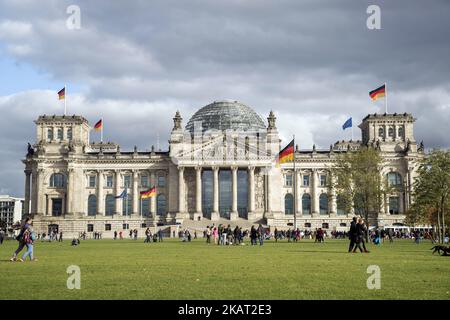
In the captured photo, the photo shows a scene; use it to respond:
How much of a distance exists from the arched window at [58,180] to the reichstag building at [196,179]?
218mm

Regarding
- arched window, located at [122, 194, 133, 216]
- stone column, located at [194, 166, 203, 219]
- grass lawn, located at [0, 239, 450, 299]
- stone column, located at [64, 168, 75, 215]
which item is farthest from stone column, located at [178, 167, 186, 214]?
grass lawn, located at [0, 239, 450, 299]

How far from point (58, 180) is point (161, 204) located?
22990mm

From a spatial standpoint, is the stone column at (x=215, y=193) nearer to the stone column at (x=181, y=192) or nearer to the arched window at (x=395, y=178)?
the stone column at (x=181, y=192)

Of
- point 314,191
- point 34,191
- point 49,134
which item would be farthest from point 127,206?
point 314,191

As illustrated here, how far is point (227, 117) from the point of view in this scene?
142 metres

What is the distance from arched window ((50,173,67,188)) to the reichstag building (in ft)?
0.71

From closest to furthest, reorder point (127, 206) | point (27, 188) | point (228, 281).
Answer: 1. point (228, 281)
2. point (127, 206)
3. point (27, 188)

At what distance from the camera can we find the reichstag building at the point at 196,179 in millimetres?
124375

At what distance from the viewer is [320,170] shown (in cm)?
12875

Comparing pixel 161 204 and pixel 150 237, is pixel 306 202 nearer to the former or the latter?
pixel 161 204

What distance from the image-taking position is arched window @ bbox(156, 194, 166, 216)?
13000 centimetres

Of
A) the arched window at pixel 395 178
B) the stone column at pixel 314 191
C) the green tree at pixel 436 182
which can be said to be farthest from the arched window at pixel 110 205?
the green tree at pixel 436 182
